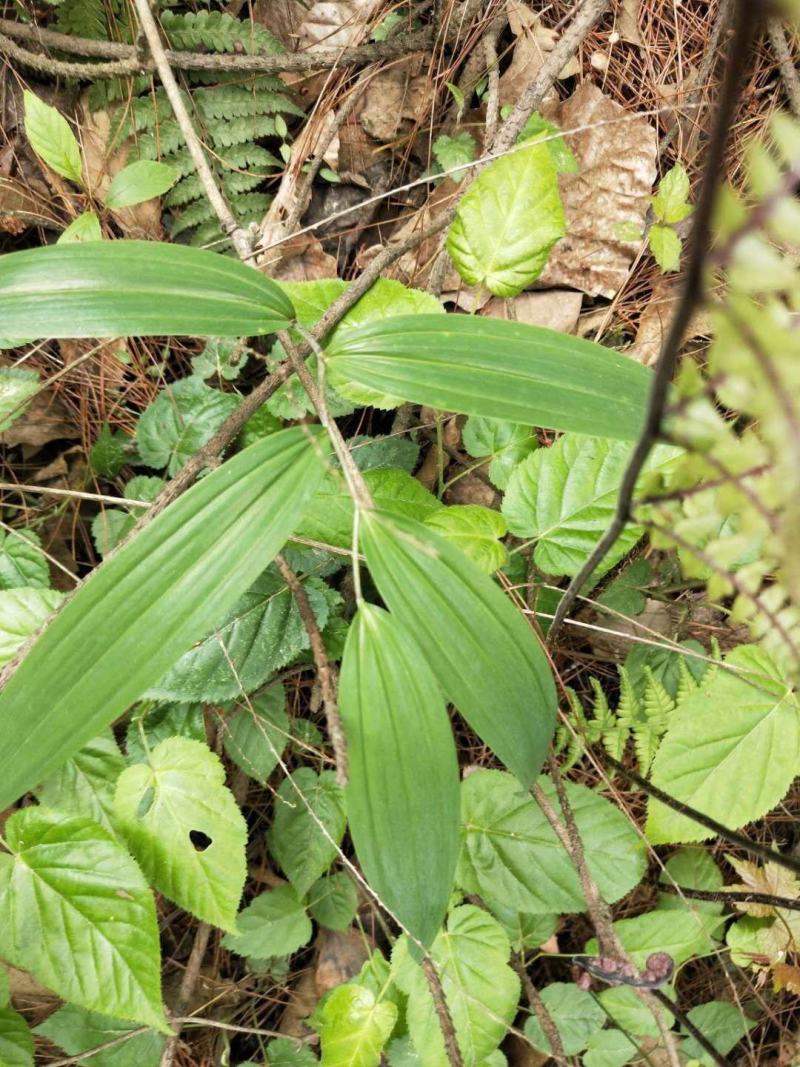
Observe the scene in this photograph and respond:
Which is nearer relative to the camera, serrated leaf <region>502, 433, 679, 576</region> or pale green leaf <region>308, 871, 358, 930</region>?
serrated leaf <region>502, 433, 679, 576</region>

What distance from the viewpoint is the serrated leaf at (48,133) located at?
1309 mm

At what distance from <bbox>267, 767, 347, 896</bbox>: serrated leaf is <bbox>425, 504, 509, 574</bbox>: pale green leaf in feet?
1.80

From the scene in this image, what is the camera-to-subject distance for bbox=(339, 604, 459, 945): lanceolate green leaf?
0.73 m

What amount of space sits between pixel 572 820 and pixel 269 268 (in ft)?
4.10

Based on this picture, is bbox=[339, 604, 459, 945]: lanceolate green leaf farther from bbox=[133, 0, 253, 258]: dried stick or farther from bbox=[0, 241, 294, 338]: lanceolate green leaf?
bbox=[133, 0, 253, 258]: dried stick

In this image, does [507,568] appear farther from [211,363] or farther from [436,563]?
[211,363]

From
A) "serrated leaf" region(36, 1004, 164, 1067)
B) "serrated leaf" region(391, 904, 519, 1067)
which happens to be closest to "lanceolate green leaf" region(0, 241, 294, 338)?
"serrated leaf" region(391, 904, 519, 1067)

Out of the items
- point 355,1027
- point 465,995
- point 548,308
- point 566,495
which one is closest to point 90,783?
point 355,1027

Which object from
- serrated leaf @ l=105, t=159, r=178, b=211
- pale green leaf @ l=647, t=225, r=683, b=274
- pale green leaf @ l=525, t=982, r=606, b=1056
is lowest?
pale green leaf @ l=525, t=982, r=606, b=1056

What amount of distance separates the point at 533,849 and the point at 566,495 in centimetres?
57

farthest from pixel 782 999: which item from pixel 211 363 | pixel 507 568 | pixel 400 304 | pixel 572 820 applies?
pixel 211 363

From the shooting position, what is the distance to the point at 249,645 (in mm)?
1280

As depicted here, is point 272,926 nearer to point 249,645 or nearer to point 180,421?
point 249,645

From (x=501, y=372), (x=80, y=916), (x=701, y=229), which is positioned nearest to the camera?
(x=701, y=229)
